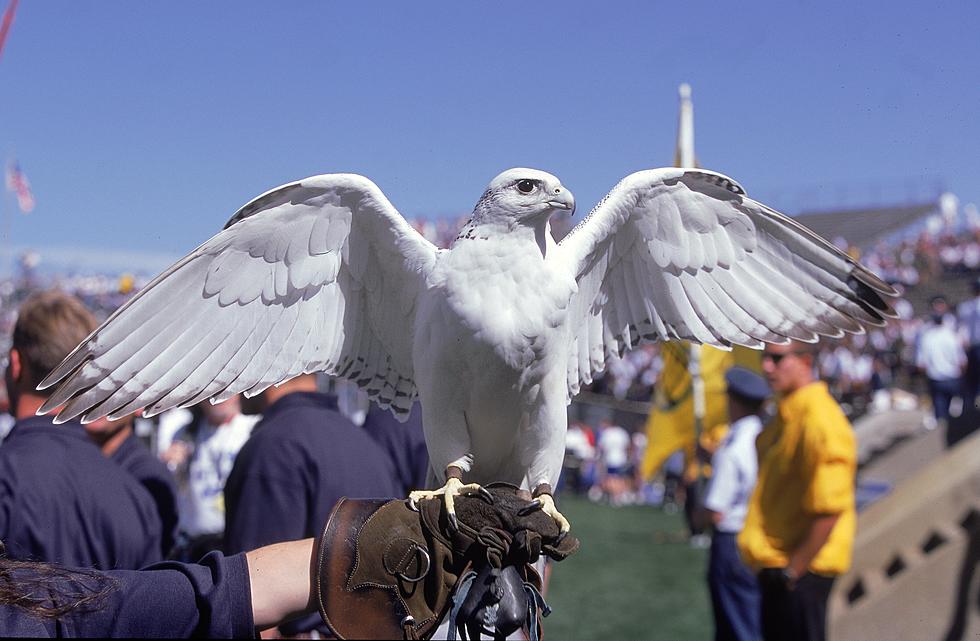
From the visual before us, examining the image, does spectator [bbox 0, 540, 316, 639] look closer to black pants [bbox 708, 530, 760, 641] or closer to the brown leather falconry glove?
the brown leather falconry glove

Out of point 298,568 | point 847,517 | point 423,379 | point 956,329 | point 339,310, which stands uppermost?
point 339,310

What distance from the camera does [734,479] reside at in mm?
4715

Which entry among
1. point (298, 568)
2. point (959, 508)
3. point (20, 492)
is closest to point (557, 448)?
point (298, 568)

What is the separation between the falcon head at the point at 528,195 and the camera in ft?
5.91

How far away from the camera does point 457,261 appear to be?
180 centimetres

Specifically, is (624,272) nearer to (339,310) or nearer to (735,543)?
(339,310)

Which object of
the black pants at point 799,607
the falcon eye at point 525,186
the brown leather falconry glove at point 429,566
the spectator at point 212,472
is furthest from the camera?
the spectator at point 212,472

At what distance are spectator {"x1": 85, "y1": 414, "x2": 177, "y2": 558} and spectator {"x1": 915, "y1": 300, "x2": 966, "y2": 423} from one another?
32.7 ft

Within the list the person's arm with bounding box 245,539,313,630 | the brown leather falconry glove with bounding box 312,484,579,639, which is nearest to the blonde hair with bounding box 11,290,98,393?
the person's arm with bounding box 245,539,313,630

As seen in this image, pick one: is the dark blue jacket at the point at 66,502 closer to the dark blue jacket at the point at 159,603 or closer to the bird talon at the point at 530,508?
the dark blue jacket at the point at 159,603

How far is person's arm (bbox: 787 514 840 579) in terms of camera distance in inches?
148

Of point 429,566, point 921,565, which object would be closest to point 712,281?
point 429,566

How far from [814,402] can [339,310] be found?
2.64 metres

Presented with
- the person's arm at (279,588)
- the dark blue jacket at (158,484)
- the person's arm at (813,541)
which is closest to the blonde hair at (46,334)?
the dark blue jacket at (158,484)
